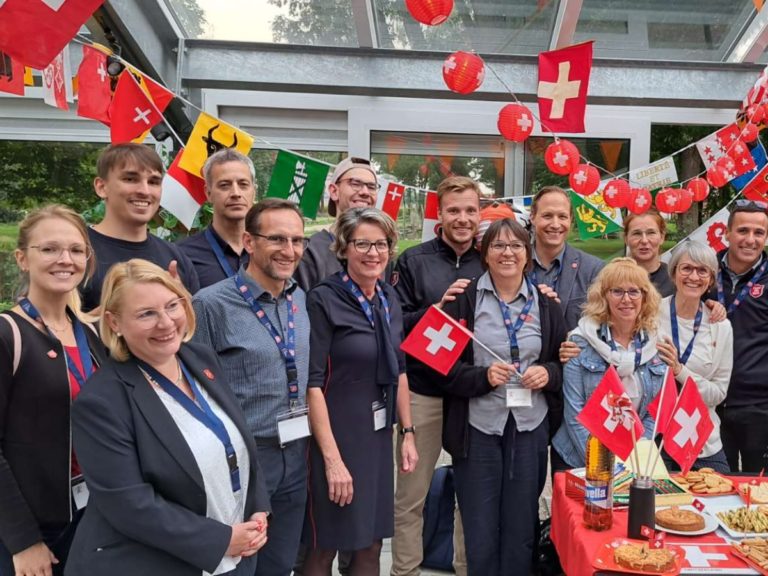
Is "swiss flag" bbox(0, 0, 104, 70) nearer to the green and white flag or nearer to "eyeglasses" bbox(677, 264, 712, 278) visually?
the green and white flag

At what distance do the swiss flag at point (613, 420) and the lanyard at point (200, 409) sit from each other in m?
1.00

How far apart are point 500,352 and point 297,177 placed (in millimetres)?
2241

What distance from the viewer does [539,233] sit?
296cm

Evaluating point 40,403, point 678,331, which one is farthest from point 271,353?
point 678,331

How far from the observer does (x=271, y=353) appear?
76.6 inches

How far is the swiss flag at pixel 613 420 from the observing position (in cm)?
172

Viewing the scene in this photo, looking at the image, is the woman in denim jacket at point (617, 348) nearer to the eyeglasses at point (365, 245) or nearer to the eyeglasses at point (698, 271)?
the eyeglasses at point (698, 271)

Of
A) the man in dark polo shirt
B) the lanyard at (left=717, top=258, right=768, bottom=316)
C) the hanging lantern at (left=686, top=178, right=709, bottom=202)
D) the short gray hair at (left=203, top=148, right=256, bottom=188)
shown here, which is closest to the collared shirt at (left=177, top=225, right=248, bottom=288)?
the man in dark polo shirt

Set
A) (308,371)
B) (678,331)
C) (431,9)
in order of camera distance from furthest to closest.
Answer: (431,9) → (678,331) → (308,371)

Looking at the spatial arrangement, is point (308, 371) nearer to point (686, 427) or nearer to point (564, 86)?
point (686, 427)

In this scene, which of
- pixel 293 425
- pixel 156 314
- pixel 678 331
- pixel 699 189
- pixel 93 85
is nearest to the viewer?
pixel 156 314

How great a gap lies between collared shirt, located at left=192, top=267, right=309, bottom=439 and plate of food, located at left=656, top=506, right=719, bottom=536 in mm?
1211

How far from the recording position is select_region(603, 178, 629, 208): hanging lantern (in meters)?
4.47

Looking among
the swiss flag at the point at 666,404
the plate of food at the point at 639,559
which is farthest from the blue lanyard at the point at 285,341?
the swiss flag at the point at 666,404
